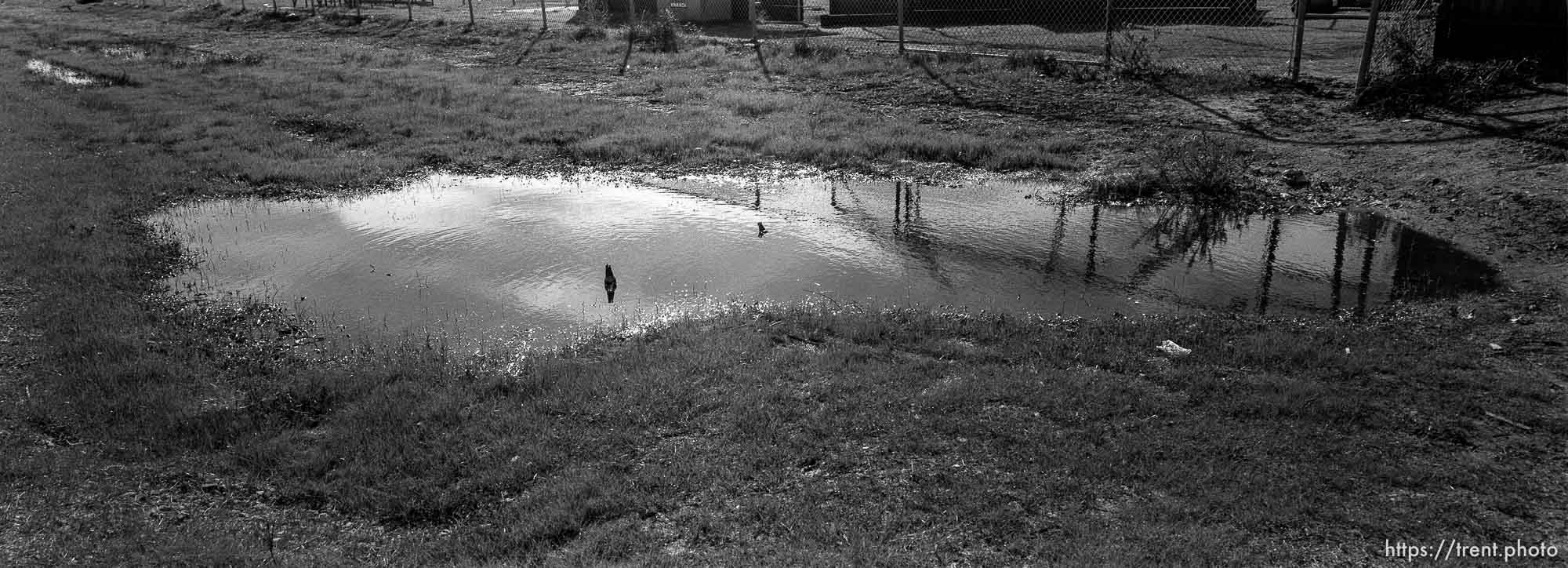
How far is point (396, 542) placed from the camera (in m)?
4.20

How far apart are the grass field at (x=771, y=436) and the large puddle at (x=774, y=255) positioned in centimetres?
50

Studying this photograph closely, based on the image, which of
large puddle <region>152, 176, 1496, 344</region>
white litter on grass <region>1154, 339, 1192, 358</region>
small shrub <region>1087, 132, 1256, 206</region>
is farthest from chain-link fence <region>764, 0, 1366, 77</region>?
white litter on grass <region>1154, 339, 1192, 358</region>

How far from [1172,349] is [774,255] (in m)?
3.35

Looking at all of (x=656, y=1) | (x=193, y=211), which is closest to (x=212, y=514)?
(x=193, y=211)

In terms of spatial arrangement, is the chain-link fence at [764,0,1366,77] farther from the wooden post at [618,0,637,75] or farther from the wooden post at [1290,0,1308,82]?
the wooden post at [618,0,637,75]

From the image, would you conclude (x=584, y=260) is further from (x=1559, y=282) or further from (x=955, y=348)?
(x=1559, y=282)

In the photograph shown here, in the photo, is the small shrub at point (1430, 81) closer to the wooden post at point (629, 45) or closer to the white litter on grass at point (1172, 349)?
the white litter on grass at point (1172, 349)

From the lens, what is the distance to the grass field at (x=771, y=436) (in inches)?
160

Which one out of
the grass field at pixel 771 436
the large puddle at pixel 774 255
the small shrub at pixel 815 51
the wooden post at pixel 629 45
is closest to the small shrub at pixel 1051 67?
the small shrub at pixel 815 51

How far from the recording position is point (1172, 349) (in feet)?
18.9

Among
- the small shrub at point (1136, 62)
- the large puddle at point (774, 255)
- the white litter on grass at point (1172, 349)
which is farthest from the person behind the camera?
the small shrub at point (1136, 62)

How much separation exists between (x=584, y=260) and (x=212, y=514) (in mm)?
3893

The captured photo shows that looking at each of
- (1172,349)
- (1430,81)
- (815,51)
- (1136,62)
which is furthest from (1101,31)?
(1172,349)

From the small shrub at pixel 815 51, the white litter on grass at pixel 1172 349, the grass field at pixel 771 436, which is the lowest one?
the grass field at pixel 771 436
